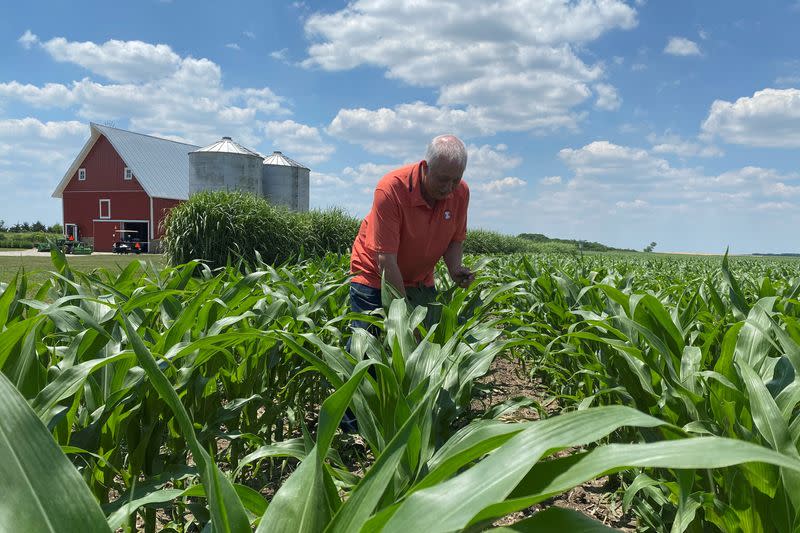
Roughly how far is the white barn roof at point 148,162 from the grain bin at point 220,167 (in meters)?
10.2

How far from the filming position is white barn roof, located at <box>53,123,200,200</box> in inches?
1139

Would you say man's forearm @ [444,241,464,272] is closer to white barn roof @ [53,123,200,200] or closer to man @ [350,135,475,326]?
man @ [350,135,475,326]

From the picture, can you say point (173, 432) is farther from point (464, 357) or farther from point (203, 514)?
point (464, 357)

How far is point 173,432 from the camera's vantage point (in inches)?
71.7

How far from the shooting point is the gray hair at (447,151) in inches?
105

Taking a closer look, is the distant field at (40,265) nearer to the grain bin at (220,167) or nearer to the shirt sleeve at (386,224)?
the shirt sleeve at (386,224)

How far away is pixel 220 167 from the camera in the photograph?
1895cm

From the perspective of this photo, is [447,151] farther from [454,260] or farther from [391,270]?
[454,260]

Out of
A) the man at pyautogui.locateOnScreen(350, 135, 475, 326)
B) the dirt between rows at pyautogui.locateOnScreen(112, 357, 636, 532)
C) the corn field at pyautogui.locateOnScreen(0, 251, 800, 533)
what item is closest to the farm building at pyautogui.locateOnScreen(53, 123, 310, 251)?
the man at pyautogui.locateOnScreen(350, 135, 475, 326)

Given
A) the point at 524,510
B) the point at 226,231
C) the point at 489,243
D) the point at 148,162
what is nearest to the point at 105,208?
the point at 148,162

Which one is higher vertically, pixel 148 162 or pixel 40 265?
pixel 148 162

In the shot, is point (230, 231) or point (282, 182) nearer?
point (230, 231)

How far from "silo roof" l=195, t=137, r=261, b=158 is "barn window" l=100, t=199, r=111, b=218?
1296 cm

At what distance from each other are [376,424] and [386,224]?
1.57 meters
